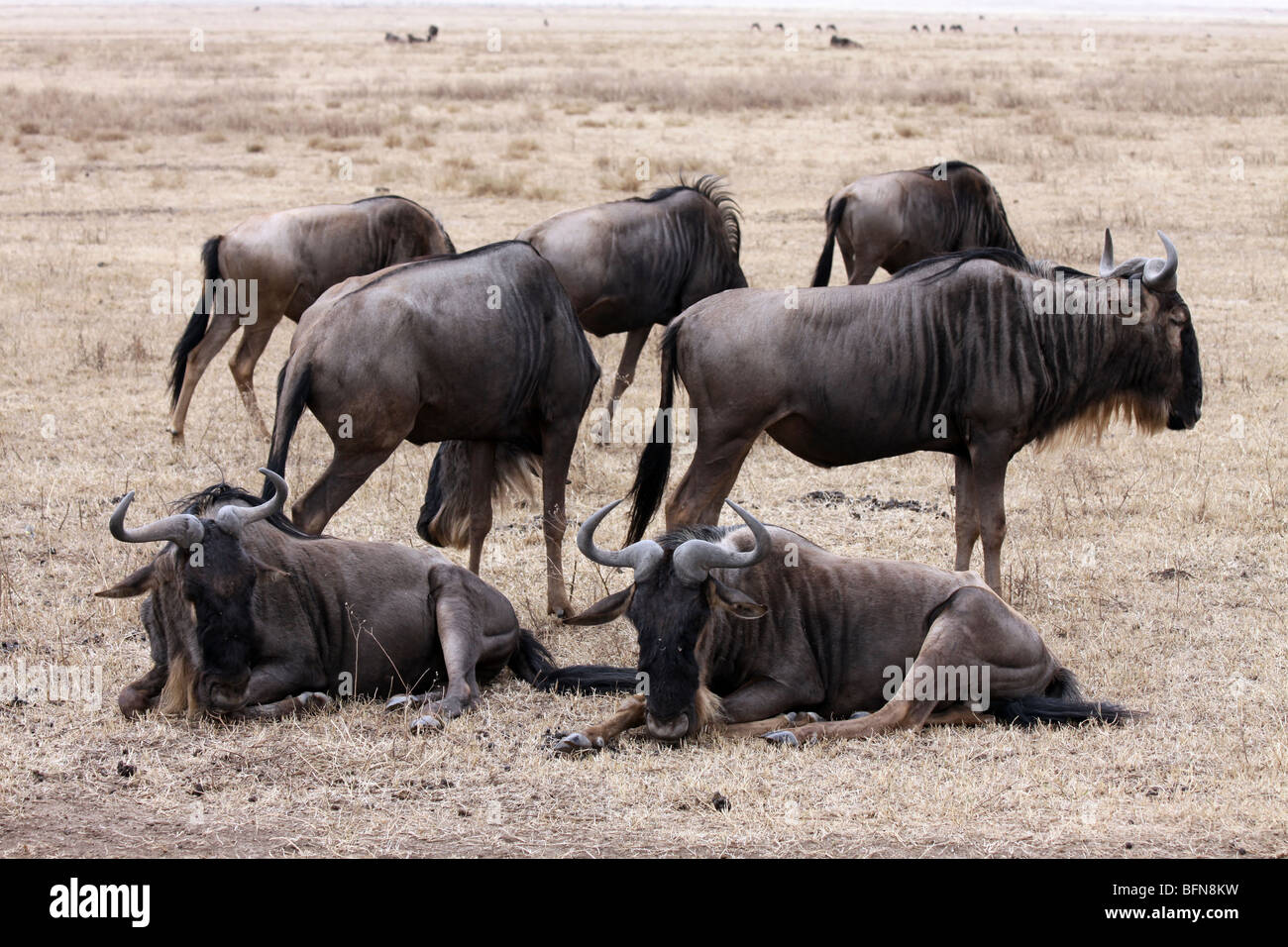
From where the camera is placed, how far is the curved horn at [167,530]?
4.80m

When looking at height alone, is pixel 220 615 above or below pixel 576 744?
above

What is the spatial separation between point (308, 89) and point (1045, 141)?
1827 centimetres

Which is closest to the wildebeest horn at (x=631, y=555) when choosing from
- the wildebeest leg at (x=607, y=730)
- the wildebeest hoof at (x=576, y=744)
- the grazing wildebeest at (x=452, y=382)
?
the wildebeest leg at (x=607, y=730)

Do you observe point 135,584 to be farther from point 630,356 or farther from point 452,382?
point 630,356

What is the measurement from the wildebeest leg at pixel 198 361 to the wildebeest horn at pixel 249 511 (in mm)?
4165

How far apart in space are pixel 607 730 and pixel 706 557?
0.68m

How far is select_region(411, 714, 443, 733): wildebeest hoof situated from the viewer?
5.05m

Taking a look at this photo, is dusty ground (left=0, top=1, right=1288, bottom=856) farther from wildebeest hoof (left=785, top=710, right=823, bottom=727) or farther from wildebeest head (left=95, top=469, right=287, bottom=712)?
wildebeest hoof (left=785, top=710, right=823, bottom=727)

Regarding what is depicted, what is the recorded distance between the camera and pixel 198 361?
9289 mm

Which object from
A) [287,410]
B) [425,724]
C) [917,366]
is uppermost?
[917,366]

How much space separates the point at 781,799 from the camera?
453 cm

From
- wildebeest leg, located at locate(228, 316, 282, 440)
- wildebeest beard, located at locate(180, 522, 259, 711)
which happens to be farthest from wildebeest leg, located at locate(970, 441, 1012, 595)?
wildebeest leg, located at locate(228, 316, 282, 440)

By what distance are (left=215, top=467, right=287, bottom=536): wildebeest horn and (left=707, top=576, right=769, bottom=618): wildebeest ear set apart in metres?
1.51

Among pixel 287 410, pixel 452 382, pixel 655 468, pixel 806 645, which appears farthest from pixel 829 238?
pixel 806 645
